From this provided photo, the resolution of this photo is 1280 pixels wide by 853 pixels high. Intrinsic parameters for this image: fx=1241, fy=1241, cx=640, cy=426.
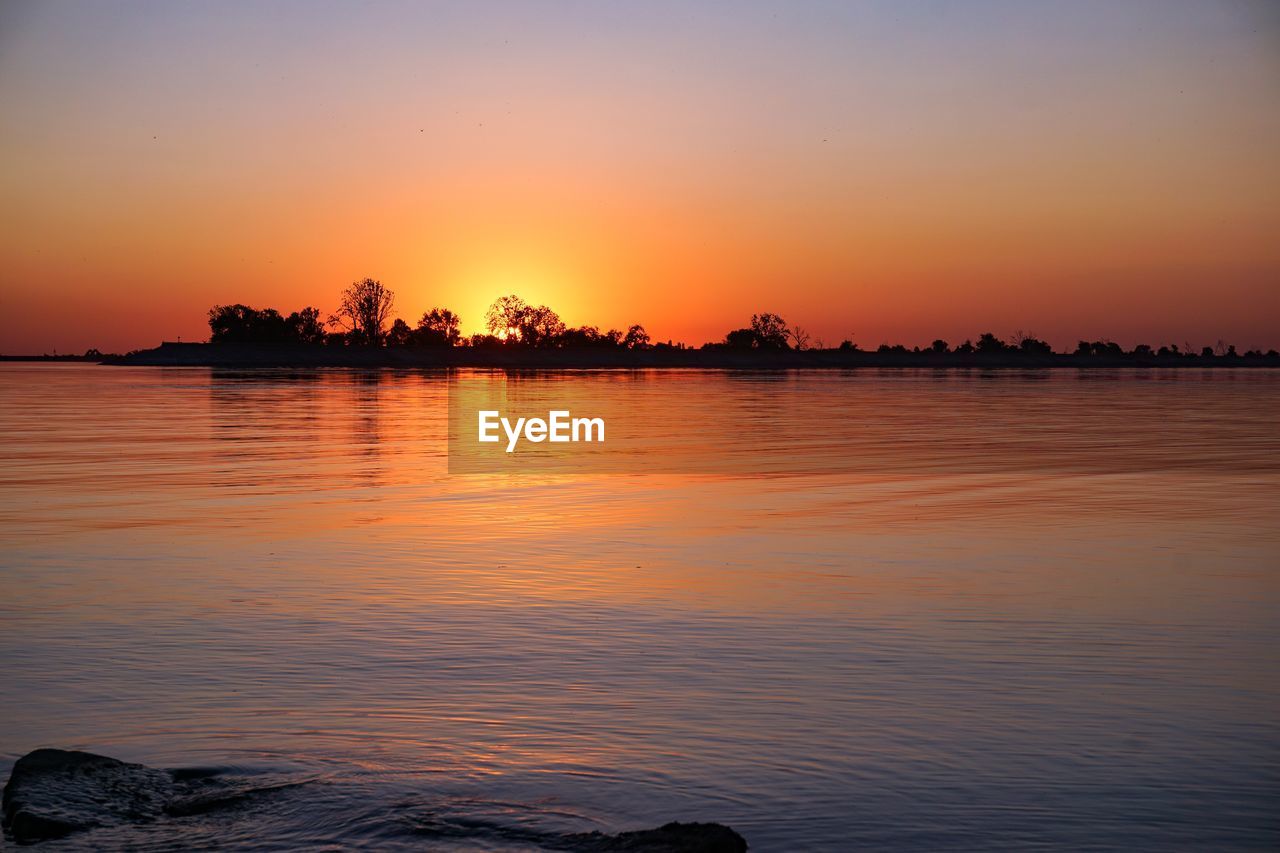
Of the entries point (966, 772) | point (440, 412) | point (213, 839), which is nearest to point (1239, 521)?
point (966, 772)

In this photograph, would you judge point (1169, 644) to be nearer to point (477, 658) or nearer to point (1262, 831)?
point (1262, 831)

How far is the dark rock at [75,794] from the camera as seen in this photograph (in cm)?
572

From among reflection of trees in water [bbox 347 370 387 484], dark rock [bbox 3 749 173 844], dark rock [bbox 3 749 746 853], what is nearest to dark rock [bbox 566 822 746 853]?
dark rock [bbox 3 749 746 853]

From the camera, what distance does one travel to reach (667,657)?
906cm

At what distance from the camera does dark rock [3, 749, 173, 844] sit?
5723 mm

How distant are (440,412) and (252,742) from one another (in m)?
40.6

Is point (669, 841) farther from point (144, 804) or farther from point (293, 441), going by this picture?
point (293, 441)

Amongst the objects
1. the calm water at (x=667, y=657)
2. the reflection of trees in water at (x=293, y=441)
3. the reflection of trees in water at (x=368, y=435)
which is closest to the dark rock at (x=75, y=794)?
the calm water at (x=667, y=657)

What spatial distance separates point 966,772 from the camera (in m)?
6.66

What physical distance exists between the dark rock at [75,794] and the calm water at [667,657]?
212mm

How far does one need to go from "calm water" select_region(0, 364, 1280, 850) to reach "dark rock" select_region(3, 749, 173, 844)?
212 millimetres

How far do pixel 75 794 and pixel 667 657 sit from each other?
167 inches

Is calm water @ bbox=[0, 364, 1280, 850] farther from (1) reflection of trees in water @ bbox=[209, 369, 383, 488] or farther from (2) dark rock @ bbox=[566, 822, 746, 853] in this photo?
(1) reflection of trees in water @ bbox=[209, 369, 383, 488]

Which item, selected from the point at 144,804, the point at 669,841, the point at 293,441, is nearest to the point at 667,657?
the point at 669,841
